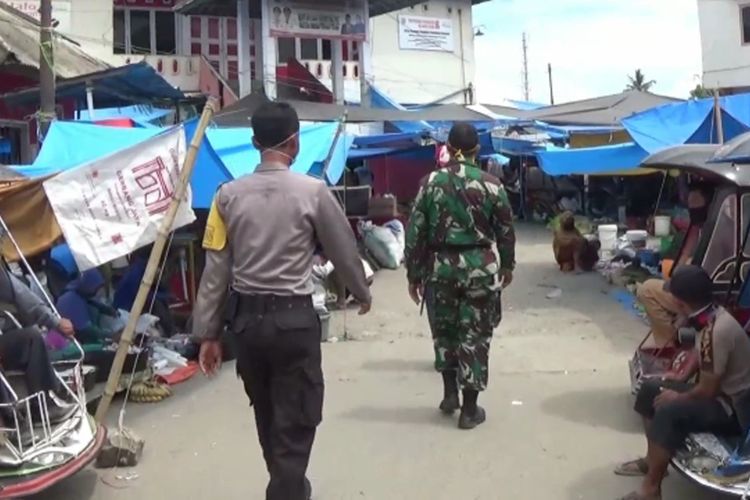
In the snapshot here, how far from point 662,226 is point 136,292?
24.4ft

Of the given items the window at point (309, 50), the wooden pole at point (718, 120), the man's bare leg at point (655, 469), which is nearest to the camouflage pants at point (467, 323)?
the man's bare leg at point (655, 469)

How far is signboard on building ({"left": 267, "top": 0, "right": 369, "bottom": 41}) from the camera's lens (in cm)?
2364

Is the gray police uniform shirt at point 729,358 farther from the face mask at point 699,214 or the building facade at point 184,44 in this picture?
the building facade at point 184,44

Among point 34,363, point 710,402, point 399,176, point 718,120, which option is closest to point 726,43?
point 399,176

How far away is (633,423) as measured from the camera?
5.76 metres

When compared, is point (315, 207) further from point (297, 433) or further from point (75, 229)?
point (75, 229)

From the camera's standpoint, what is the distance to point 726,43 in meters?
33.3

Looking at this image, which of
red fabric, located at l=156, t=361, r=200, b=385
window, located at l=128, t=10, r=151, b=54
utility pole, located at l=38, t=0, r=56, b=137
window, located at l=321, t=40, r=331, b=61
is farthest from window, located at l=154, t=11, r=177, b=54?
red fabric, located at l=156, t=361, r=200, b=385

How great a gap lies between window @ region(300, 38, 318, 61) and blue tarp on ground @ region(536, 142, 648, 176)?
54.5 ft

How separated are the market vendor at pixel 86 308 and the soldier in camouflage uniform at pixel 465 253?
9.72 feet

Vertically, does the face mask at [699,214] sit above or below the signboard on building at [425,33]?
below

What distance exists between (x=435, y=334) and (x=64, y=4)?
Answer: 2550cm

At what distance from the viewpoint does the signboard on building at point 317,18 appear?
23.6 metres

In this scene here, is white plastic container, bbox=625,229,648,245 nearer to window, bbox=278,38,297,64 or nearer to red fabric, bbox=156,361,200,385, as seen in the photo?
red fabric, bbox=156,361,200,385
